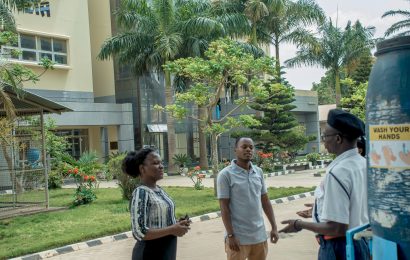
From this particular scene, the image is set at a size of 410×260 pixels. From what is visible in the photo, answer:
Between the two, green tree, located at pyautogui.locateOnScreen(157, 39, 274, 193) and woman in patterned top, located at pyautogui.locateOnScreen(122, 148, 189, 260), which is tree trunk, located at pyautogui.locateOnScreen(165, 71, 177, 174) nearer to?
green tree, located at pyautogui.locateOnScreen(157, 39, 274, 193)

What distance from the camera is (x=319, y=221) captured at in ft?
8.95

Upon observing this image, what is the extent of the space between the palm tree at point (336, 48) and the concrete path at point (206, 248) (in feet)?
76.1

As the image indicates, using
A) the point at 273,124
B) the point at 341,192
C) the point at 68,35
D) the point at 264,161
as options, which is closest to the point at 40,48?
the point at 68,35

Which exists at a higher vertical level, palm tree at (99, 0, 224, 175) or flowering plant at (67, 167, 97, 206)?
palm tree at (99, 0, 224, 175)

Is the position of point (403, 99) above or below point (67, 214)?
above

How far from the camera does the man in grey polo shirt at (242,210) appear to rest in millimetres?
4066

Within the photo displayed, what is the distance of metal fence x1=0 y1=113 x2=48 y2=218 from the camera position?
42.4 feet

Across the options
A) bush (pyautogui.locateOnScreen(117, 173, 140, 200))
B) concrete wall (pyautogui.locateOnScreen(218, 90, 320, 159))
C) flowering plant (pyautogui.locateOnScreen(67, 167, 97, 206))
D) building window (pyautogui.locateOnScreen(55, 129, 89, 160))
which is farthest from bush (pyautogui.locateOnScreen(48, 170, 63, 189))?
concrete wall (pyautogui.locateOnScreen(218, 90, 320, 159))

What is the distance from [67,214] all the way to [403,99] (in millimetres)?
10476

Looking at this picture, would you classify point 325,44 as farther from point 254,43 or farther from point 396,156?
point 396,156

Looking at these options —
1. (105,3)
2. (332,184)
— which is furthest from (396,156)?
(105,3)

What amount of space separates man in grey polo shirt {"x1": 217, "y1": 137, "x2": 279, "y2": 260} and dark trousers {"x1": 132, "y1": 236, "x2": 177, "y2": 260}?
3.00 ft

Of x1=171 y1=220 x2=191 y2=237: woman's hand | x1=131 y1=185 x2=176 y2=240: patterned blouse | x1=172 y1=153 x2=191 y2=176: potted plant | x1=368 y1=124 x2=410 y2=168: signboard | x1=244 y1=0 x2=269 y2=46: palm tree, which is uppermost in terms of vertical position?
x1=244 y1=0 x2=269 y2=46: palm tree

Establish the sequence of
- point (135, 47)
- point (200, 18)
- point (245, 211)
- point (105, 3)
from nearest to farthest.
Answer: point (245, 211), point (200, 18), point (135, 47), point (105, 3)
